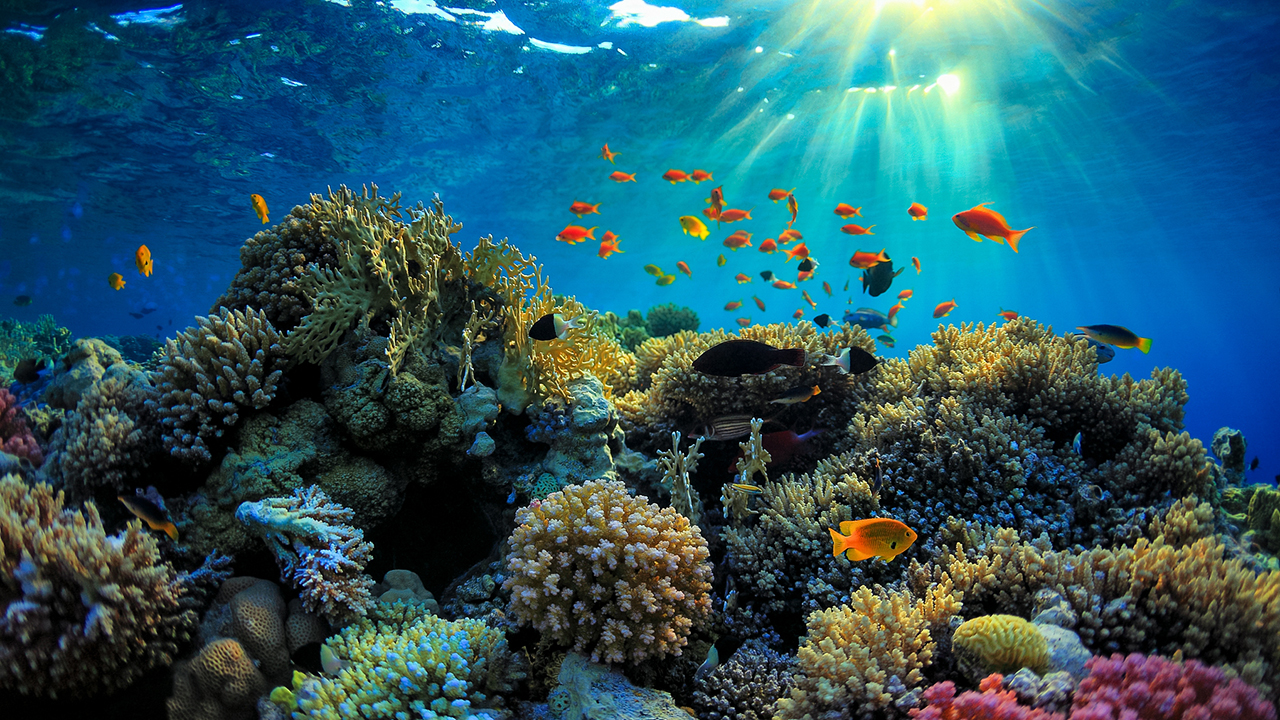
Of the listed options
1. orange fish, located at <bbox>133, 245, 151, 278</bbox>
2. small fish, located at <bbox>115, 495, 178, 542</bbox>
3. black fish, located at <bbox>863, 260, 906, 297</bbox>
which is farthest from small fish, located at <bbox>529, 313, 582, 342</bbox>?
orange fish, located at <bbox>133, 245, 151, 278</bbox>

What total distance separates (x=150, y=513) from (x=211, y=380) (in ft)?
3.23

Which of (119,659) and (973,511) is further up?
(973,511)

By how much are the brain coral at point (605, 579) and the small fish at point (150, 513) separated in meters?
2.18

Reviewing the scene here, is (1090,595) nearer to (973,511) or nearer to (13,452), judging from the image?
(973,511)

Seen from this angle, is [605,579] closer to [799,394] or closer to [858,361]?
[799,394]

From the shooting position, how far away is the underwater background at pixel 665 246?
284 cm

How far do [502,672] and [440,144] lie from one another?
2219 centimetres

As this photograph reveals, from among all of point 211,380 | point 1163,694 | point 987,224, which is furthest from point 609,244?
point 1163,694

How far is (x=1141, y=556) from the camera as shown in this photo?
2.77 meters

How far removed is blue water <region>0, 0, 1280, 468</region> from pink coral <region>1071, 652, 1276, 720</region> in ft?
22.9

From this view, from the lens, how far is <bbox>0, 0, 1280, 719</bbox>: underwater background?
2.84 metres

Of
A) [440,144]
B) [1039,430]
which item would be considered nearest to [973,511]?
[1039,430]

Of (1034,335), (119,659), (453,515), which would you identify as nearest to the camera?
(119,659)

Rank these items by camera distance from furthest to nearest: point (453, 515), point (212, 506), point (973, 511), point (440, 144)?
point (440, 144) < point (453, 515) < point (973, 511) < point (212, 506)
